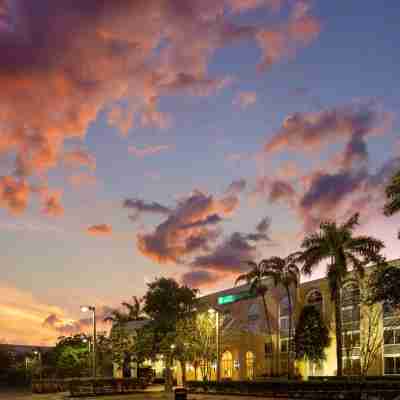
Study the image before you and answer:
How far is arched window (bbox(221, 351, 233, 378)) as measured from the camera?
247ft

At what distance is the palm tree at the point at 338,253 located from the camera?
48.4 m

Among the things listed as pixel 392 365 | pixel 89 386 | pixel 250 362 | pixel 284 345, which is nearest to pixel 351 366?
pixel 392 365

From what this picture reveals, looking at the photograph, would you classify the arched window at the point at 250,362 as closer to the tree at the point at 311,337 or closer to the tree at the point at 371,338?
the tree at the point at 311,337

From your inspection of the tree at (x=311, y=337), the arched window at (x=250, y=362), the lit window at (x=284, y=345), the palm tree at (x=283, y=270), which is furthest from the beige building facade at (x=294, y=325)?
the palm tree at (x=283, y=270)

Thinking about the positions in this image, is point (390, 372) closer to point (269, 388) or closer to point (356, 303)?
point (356, 303)

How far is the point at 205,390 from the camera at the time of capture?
55375mm

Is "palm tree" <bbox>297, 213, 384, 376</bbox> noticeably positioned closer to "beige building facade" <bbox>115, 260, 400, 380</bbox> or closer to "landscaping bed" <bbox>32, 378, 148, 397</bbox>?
"beige building facade" <bbox>115, 260, 400, 380</bbox>

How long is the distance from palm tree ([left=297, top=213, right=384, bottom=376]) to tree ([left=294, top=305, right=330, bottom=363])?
1363cm

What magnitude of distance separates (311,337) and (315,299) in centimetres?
643

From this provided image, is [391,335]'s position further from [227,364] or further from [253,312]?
[253,312]

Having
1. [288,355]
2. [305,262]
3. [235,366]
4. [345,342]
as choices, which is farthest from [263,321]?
[305,262]

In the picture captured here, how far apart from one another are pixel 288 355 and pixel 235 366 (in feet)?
32.3

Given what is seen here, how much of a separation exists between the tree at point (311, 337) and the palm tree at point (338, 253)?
13.6m

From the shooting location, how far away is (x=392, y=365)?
55562 mm
